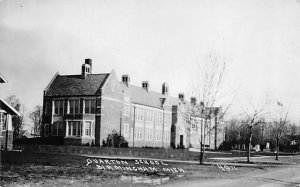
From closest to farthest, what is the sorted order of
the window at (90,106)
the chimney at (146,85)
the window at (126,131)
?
the window at (90,106) → the window at (126,131) → the chimney at (146,85)

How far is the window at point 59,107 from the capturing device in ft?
138

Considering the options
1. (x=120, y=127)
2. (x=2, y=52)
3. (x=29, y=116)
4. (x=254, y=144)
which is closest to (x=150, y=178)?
(x=2, y=52)

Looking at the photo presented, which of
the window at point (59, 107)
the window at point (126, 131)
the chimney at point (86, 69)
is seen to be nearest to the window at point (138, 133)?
the window at point (126, 131)

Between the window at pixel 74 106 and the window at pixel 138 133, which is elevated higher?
the window at pixel 74 106

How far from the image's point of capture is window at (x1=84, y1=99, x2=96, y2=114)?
40.9 m

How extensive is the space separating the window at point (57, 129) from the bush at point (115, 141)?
5303mm

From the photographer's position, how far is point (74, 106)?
4150 centimetres

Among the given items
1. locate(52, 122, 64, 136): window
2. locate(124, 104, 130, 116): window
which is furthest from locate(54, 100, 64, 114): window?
locate(124, 104, 130, 116): window

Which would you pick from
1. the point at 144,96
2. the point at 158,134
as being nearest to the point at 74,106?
the point at 144,96

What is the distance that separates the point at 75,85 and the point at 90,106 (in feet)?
10.6

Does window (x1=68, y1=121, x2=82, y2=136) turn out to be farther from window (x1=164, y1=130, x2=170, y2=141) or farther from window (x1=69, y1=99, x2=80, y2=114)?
window (x1=164, y1=130, x2=170, y2=141)

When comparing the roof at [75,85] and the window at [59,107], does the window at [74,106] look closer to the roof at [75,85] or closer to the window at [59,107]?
the roof at [75,85]

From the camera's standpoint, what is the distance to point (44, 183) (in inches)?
492

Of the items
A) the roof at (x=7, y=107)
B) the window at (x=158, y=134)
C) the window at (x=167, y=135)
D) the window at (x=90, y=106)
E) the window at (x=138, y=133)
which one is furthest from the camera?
the window at (x=167, y=135)
